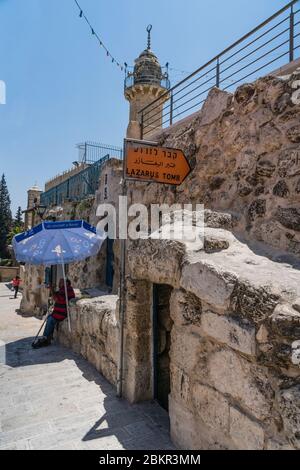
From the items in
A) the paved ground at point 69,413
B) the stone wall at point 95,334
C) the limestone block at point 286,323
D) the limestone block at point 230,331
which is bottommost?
the paved ground at point 69,413

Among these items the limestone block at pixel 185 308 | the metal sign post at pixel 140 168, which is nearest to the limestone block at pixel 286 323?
the limestone block at pixel 185 308

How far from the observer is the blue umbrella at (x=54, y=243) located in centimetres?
567

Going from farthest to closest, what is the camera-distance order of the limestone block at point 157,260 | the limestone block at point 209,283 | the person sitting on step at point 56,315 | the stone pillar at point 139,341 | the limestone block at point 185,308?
the person sitting on step at point 56,315 → the stone pillar at point 139,341 → the limestone block at point 157,260 → the limestone block at point 185,308 → the limestone block at point 209,283

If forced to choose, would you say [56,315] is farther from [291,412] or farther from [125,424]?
[291,412]

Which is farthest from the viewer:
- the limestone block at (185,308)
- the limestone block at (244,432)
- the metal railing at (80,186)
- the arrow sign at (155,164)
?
Answer: the metal railing at (80,186)

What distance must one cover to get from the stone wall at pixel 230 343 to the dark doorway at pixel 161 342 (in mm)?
653

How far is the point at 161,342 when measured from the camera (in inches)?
133

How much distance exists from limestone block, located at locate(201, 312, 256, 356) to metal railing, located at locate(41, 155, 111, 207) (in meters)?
6.60

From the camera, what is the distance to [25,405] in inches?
123

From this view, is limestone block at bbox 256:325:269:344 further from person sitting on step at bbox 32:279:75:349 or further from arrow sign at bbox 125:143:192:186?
person sitting on step at bbox 32:279:75:349

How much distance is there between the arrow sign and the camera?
3316 mm

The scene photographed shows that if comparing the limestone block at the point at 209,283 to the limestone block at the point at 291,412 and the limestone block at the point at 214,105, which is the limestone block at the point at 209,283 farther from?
the limestone block at the point at 214,105

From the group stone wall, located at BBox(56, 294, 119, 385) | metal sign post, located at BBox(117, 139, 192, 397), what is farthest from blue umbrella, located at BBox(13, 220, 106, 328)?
metal sign post, located at BBox(117, 139, 192, 397)
